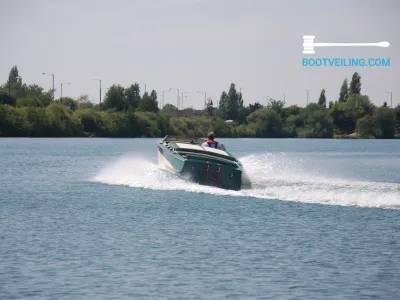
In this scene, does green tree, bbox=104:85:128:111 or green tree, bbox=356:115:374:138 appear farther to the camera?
green tree, bbox=356:115:374:138

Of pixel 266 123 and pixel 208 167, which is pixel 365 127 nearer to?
pixel 266 123

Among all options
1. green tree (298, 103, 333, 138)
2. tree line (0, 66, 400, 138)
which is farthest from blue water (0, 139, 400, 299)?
green tree (298, 103, 333, 138)

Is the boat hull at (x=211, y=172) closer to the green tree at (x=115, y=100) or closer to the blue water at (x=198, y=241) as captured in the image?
the blue water at (x=198, y=241)

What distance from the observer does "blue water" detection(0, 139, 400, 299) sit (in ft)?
55.8

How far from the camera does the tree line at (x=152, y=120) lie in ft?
445

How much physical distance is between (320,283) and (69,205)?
15027mm

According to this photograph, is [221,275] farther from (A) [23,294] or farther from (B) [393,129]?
(B) [393,129]

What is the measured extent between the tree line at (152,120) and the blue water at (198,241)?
98199 millimetres

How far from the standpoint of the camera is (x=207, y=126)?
170 m

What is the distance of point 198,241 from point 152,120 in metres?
135

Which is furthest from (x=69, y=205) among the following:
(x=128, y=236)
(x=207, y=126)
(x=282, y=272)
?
(x=207, y=126)

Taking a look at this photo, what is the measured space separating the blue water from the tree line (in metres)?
98.2

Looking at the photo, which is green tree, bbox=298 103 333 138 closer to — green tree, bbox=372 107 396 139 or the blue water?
green tree, bbox=372 107 396 139

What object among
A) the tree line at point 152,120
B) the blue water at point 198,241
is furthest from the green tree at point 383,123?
Answer: the blue water at point 198,241
